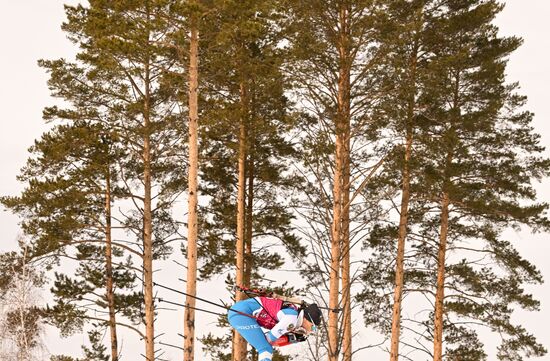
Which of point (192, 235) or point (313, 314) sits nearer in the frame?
point (313, 314)

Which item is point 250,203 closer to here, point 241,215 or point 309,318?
point 241,215

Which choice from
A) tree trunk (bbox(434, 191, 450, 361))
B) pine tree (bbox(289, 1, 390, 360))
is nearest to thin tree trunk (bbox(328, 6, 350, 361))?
pine tree (bbox(289, 1, 390, 360))

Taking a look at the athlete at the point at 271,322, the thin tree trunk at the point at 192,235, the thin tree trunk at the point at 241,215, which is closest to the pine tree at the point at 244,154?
the thin tree trunk at the point at 241,215

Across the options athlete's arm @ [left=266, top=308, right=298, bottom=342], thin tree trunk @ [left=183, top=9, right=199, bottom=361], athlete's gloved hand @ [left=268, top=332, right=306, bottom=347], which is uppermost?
thin tree trunk @ [left=183, top=9, right=199, bottom=361]

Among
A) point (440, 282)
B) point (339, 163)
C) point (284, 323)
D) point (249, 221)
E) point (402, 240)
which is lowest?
point (284, 323)

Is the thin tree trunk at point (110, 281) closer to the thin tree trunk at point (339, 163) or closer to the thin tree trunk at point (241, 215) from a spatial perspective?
the thin tree trunk at point (241, 215)

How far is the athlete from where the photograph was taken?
8094 millimetres

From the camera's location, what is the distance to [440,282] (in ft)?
62.4

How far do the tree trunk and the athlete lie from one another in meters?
11.7

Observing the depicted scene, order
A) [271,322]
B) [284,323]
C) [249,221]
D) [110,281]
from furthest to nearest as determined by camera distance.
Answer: [110,281]
[249,221]
[271,322]
[284,323]

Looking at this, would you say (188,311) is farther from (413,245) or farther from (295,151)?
(413,245)

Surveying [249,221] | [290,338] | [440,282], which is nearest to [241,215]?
[249,221]

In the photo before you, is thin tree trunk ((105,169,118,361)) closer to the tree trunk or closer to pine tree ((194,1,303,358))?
pine tree ((194,1,303,358))

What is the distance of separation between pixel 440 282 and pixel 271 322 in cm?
1195
